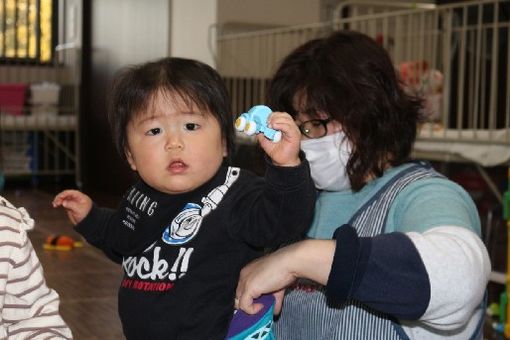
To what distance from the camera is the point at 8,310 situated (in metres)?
1.05

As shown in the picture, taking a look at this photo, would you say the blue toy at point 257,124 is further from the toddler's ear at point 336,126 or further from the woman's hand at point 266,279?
the toddler's ear at point 336,126

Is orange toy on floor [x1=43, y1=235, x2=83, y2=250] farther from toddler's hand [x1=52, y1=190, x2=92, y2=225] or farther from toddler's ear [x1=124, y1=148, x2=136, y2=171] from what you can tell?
toddler's ear [x1=124, y1=148, x2=136, y2=171]

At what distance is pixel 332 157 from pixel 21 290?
0.51 meters

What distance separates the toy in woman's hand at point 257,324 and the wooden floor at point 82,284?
176 centimetres

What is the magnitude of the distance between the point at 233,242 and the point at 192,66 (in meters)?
0.26

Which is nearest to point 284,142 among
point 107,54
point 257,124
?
point 257,124

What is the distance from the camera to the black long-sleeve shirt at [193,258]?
116cm

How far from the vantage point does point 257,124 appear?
0.98m

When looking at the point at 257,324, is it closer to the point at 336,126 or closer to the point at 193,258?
the point at 193,258

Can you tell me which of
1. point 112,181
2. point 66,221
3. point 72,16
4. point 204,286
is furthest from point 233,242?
point 72,16

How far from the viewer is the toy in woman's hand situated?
3.44ft

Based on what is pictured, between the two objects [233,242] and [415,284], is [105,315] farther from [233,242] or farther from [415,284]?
[415,284]

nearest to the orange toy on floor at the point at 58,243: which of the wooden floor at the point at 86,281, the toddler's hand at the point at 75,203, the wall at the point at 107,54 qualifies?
the wooden floor at the point at 86,281

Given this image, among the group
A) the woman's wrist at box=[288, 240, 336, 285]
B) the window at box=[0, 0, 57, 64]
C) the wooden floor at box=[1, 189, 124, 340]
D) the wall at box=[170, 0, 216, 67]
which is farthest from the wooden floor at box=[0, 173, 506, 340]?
the window at box=[0, 0, 57, 64]
